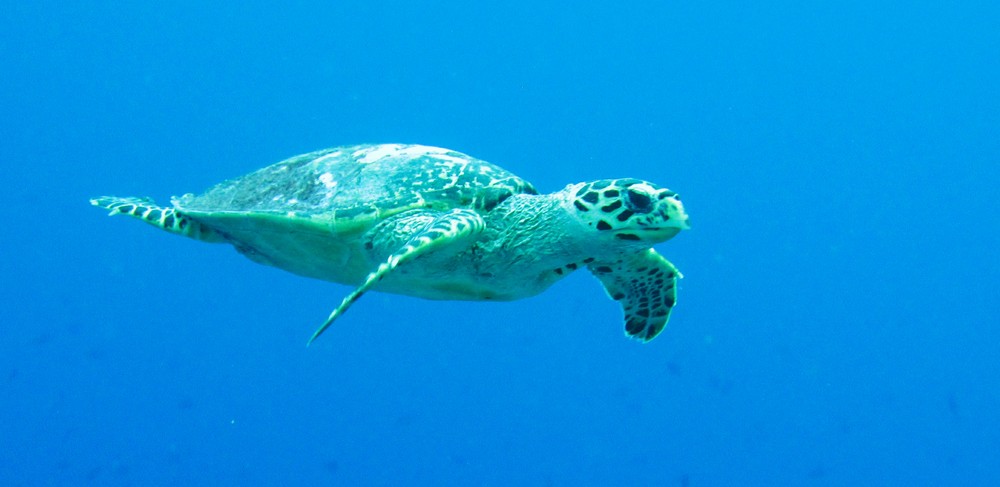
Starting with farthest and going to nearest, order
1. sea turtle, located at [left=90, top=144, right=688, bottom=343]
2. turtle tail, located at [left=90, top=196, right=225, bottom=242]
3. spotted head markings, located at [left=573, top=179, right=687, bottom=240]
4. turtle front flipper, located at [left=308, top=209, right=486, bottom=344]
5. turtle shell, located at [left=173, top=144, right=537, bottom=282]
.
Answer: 1. turtle tail, located at [left=90, top=196, right=225, bottom=242]
2. turtle shell, located at [left=173, top=144, right=537, bottom=282]
3. sea turtle, located at [left=90, top=144, right=688, bottom=343]
4. spotted head markings, located at [left=573, top=179, right=687, bottom=240]
5. turtle front flipper, located at [left=308, top=209, right=486, bottom=344]

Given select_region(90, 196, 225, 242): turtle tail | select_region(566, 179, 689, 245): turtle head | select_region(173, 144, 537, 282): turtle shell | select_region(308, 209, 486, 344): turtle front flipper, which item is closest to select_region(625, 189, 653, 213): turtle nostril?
select_region(566, 179, 689, 245): turtle head

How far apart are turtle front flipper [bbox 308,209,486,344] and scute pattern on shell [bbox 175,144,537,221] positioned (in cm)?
22

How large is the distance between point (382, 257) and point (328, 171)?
90 centimetres

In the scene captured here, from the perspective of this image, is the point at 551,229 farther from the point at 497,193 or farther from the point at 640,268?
the point at 640,268

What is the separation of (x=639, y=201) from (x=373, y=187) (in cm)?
184

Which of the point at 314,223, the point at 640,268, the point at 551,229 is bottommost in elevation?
the point at 314,223

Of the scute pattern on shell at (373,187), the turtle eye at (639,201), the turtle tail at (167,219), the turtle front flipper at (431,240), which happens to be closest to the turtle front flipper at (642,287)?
the scute pattern on shell at (373,187)

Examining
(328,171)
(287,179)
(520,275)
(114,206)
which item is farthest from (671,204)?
(114,206)

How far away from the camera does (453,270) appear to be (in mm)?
4812

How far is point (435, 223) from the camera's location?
420 cm

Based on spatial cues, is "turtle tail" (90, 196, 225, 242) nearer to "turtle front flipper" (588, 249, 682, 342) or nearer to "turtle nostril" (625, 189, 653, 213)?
"turtle front flipper" (588, 249, 682, 342)

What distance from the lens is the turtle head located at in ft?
13.1

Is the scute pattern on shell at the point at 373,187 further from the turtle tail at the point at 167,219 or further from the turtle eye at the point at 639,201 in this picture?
the turtle eye at the point at 639,201

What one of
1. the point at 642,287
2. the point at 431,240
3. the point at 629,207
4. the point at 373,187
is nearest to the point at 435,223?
the point at 431,240
